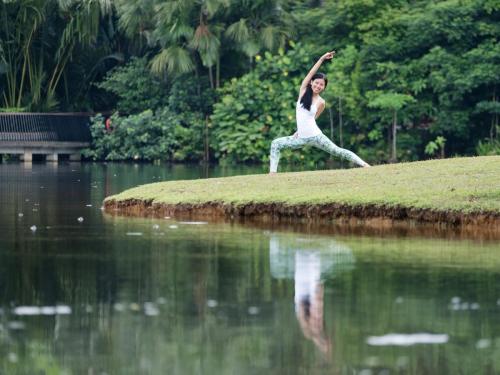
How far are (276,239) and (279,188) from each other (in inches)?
173

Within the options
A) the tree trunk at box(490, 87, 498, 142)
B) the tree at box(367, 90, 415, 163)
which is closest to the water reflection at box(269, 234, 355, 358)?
the tree at box(367, 90, 415, 163)

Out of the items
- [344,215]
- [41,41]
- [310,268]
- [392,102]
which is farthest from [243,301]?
[41,41]

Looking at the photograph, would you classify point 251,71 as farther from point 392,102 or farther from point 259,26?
point 392,102

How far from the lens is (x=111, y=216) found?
20391mm

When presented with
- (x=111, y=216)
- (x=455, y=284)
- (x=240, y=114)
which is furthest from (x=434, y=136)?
(x=455, y=284)

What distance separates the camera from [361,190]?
65.0 ft

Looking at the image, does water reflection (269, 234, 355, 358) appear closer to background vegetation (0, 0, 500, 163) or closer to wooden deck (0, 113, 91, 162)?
background vegetation (0, 0, 500, 163)

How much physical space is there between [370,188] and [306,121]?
427cm

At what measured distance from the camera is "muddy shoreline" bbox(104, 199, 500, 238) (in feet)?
59.1

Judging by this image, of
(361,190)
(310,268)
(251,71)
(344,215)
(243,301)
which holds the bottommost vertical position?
(243,301)

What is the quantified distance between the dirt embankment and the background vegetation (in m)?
19.0

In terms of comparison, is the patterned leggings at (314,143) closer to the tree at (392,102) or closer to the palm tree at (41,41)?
the tree at (392,102)

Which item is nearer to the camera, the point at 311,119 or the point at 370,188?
the point at 370,188

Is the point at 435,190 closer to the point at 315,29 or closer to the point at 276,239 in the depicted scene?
the point at 276,239
